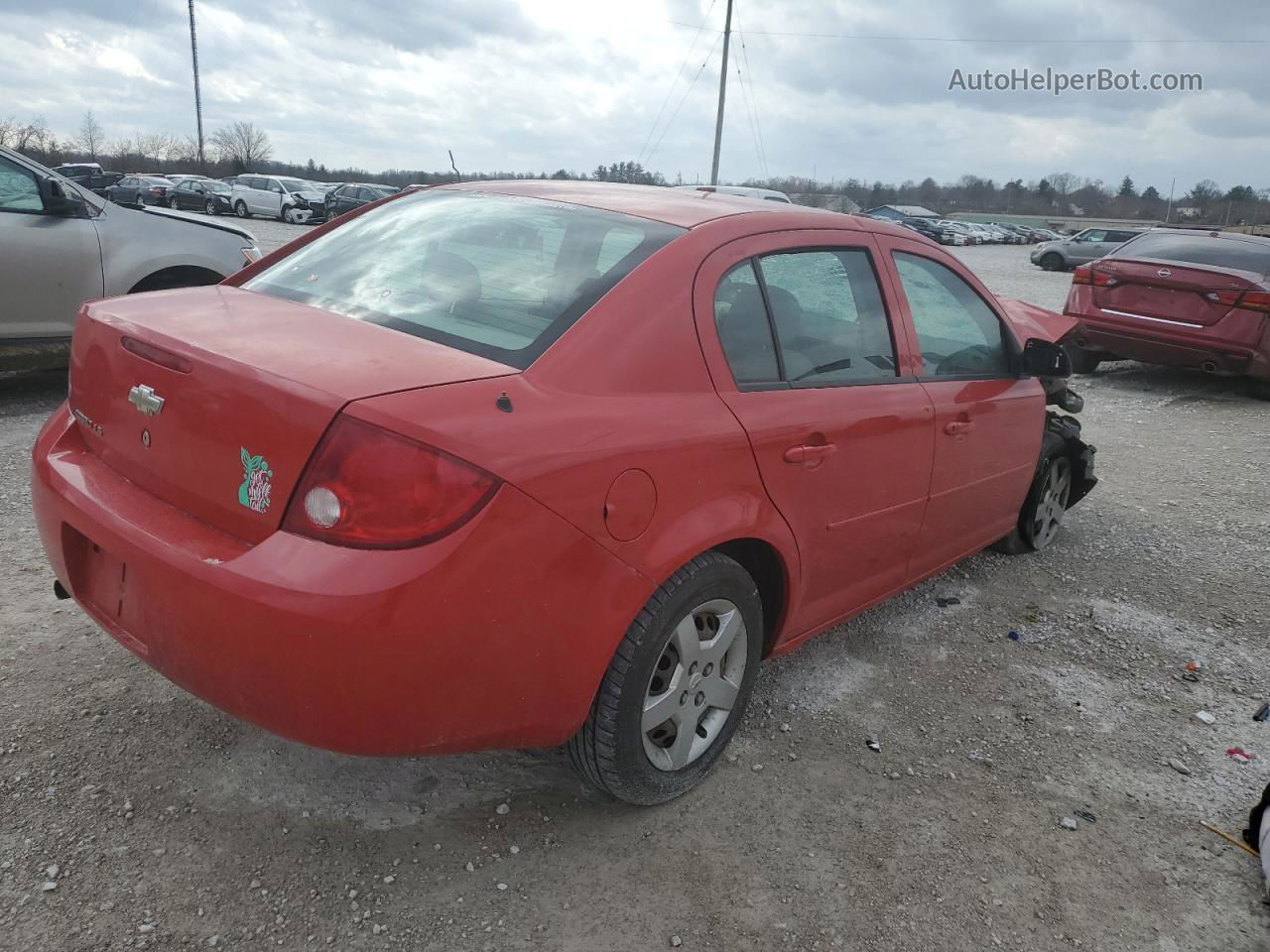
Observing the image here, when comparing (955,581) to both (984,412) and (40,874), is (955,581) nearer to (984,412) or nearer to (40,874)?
(984,412)

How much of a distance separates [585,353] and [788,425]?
0.70 m

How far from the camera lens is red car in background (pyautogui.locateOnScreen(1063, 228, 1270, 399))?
836 centimetres

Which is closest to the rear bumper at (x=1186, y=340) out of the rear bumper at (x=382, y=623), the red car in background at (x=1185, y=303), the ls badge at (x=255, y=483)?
the red car in background at (x=1185, y=303)

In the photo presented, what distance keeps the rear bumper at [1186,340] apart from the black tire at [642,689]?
692 centimetres

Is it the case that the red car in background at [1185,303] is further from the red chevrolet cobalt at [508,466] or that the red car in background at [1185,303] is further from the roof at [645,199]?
the roof at [645,199]

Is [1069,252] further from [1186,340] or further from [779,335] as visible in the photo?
[779,335]

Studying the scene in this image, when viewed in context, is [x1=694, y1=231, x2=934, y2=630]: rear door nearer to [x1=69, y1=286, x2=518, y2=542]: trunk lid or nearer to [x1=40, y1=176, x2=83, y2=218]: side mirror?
[x1=69, y1=286, x2=518, y2=542]: trunk lid

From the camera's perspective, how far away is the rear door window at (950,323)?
11.1 ft

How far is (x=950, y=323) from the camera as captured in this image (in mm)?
3578

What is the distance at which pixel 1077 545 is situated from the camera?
5.02m

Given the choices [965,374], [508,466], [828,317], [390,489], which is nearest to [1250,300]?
[965,374]

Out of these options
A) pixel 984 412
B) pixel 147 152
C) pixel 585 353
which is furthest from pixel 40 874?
pixel 147 152

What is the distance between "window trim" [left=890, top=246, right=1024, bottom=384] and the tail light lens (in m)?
1.91

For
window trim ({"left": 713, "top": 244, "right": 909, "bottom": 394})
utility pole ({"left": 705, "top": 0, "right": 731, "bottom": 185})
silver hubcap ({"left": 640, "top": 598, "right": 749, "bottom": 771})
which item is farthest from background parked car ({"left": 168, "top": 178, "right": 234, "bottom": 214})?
silver hubcap ({"left": 640, "top": 598, "right": 749, "bottom": 771})
